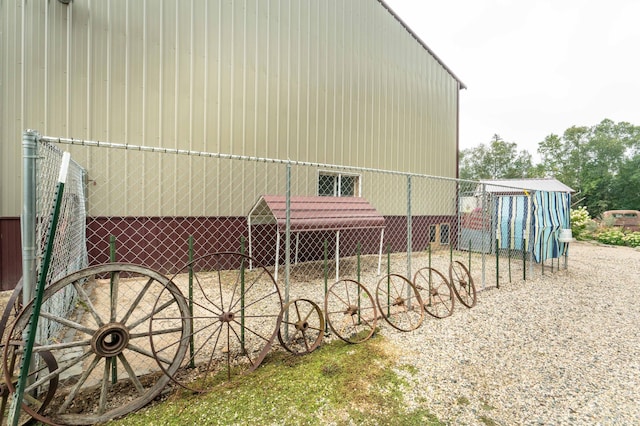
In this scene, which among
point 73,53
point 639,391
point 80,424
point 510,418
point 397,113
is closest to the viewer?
point 80,424

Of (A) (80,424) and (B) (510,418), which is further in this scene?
(B) (510,418)

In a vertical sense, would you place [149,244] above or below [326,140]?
below

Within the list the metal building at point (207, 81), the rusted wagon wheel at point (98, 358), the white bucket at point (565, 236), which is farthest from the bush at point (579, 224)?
the rusted wagon wheel at point (98, 358)

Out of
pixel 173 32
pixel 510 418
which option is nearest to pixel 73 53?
pixel 173 32

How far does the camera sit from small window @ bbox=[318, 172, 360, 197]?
292 inches

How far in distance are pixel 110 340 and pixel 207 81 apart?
5215 mm

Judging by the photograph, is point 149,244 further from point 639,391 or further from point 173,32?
point 639,391

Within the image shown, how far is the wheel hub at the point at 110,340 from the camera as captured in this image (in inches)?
68.1

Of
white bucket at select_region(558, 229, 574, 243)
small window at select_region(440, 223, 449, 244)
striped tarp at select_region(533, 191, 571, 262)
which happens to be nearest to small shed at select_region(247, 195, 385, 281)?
striped tarp at select_region(533, 191, 571, 262)

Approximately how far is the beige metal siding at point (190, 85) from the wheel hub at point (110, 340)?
12.3 ft

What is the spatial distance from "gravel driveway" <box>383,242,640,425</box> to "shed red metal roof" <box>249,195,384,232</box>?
2326mm

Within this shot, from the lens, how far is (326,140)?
23.9ft

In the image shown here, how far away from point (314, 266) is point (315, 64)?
5.03 meters

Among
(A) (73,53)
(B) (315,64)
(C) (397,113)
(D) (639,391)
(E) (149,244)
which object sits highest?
(B) (315,64)
